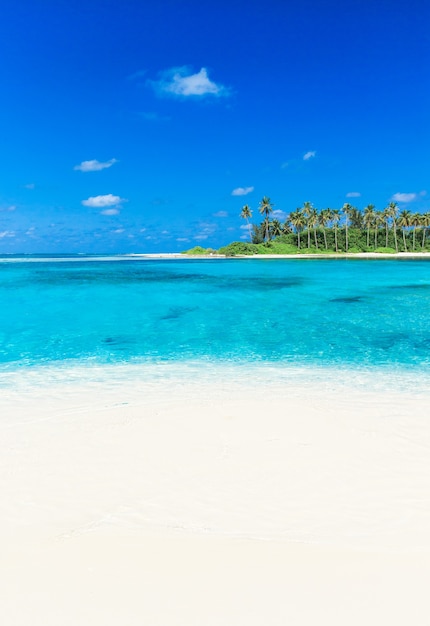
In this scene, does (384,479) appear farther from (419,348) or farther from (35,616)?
(419,348)

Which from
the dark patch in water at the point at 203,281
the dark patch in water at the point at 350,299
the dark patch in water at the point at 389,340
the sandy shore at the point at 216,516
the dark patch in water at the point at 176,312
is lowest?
the dark patch in water at the point at 389,340

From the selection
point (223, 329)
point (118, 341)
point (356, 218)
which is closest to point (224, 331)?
point (223, 329)

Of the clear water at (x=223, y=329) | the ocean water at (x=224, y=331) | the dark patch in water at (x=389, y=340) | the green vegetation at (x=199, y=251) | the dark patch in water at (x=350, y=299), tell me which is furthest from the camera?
the green vegetation at (x=199, y=251)

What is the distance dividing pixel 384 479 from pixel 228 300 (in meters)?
19.7

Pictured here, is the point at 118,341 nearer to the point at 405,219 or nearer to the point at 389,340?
the point at 389,340

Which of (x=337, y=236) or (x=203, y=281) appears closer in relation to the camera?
(x=203, y=281)

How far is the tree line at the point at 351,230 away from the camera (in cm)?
9138

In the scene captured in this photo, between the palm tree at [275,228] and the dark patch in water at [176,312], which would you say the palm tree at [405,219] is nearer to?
the palm tree at [275,228]

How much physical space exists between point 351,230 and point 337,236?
371cm

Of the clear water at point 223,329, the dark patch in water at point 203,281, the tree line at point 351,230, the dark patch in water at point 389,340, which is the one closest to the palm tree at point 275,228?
the tree line at point 351,230

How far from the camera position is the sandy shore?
9.33 ft

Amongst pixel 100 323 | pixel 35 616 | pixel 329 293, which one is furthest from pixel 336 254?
pixel 35 616

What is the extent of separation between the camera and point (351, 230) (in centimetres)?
9738

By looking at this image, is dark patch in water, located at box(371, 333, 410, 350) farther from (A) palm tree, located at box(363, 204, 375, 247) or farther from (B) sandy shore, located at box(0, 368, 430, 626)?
(A) palm tree, located at box(363, 204, 375, 247)
